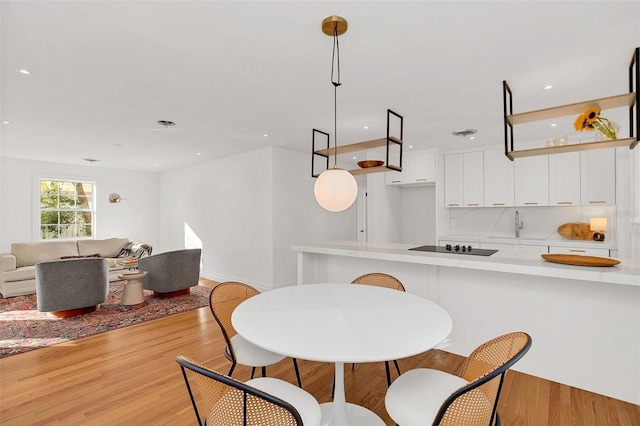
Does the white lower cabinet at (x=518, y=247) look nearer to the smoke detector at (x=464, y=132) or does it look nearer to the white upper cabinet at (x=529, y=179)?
the white upper cabinet at (x=529, y=179)

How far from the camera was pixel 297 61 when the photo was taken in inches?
88.9

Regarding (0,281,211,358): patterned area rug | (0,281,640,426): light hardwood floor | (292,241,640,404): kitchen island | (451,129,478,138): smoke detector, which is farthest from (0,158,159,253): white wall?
(451,129,478,138): smoke detector

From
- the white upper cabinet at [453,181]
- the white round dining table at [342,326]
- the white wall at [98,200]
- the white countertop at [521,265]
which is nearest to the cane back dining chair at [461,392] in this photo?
the white round dining table at [342,326]

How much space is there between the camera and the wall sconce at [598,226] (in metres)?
Result: 4.07

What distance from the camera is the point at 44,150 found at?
5281mm

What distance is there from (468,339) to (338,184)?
192 centimetres

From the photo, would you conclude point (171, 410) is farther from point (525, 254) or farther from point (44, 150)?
point (44, 150)

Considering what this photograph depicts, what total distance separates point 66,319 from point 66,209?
394 cm

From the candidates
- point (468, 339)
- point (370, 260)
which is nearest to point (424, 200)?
point (370, 260)

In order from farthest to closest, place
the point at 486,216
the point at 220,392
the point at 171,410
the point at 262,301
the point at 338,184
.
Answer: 1. the point at 486,216
2. the point at 338,184
3. the point at 171,410
4. the point at 262,301
5. the point at 220,392

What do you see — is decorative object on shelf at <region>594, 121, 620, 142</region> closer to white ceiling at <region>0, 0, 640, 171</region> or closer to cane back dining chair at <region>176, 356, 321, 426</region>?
A: white ceiling at <region>0, 0, 640, 171</region>

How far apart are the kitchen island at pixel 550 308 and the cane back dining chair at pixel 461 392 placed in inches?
12.6

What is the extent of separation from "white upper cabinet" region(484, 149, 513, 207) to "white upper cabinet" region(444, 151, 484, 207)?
0.07 m

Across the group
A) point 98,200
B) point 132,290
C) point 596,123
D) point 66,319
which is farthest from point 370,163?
point 98,200
